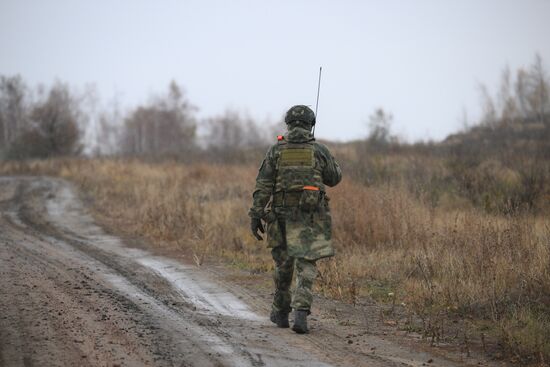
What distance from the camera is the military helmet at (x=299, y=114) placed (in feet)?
20.3

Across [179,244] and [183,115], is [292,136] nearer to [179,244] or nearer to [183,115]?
[179,244]

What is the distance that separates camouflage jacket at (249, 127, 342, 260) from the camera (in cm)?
607

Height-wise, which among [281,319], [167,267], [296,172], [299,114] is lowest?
[167,267]

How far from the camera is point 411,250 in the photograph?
31.7 ft

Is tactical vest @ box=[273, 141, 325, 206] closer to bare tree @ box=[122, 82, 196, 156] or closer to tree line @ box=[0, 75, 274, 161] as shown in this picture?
tree line @ box=[0, 75, 274, 161]

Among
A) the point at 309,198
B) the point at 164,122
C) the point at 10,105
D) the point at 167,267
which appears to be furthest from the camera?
the point at 164,122

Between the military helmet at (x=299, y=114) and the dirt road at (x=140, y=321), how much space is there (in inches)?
82.2

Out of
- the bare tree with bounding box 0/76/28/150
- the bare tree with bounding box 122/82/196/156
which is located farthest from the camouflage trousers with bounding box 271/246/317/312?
the bare tree with bounding box 122/82/196/156

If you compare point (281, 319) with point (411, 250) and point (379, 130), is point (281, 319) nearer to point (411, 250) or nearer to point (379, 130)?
point (411, 250)

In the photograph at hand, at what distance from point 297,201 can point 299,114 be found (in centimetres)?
87

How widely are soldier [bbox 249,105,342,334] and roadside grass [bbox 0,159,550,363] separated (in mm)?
1288

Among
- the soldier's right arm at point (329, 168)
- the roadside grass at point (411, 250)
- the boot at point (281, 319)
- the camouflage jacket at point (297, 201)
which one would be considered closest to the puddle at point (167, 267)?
the boot at point (281, 319)

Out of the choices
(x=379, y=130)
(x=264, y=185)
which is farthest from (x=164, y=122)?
(x=264, y=185)

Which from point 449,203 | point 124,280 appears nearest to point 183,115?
point 449,203
